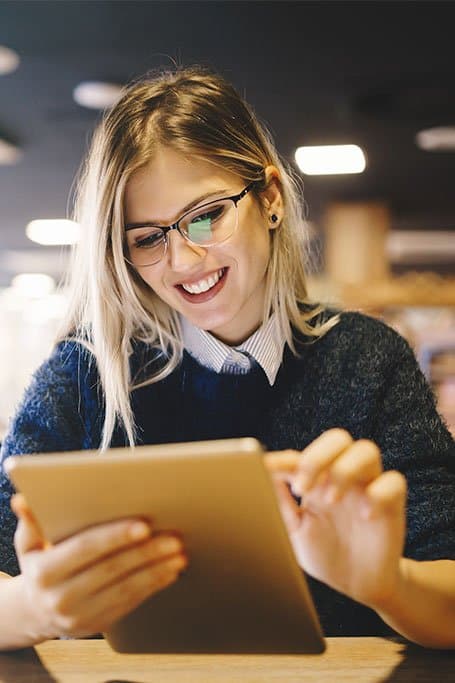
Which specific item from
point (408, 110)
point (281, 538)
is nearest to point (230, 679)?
point (281, 538)

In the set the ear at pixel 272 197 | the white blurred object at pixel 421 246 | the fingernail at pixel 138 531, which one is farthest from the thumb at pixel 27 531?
the white blurred object at pixel 421 246

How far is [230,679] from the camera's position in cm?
79

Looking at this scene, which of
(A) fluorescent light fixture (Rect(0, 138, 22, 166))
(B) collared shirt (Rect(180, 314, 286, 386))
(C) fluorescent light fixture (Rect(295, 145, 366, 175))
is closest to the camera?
(B) collared shirt (Rect(180, 314, 286, 386))

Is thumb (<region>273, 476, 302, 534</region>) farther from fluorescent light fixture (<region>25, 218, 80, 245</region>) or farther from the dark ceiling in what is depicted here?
fluorescent light fixture (<region>25, 218, 80, 245</region>)

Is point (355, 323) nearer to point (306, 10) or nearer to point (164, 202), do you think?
point (164, 202)

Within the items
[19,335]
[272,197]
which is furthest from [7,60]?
[19,335]

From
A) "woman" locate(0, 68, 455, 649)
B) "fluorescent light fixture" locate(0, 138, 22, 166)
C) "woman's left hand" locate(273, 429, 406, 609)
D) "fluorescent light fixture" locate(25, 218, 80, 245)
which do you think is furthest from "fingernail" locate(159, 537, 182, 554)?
"fluorescent light fixture" locate(25, 218, 80, 245)

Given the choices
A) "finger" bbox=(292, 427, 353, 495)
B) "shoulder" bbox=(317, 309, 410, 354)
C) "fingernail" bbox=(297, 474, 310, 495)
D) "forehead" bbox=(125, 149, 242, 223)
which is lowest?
"fingernail" bbox=(297, 474, 310, 495)

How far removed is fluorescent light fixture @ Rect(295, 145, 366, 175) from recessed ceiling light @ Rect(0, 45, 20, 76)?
2.29 meters

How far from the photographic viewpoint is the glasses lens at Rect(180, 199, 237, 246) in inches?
45.4

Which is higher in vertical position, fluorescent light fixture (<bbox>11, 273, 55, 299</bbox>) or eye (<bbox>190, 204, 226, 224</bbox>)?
fluorescent light fixture (<bbox>11, 273, 55, 299</bbox>)

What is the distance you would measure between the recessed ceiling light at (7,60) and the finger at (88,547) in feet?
11.7

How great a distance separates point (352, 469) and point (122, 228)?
0.62 m

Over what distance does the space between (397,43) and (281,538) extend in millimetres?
3556
